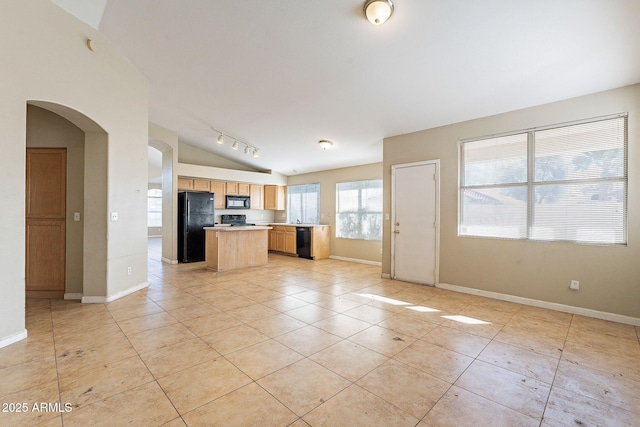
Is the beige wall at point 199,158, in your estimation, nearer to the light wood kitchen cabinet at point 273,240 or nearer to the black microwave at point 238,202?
the black microwave at point 238,202

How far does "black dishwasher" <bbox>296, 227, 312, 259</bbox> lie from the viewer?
24.7ft

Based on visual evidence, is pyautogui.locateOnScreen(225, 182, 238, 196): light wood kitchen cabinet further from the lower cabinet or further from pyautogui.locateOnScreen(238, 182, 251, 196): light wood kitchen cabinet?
the lower cabinet

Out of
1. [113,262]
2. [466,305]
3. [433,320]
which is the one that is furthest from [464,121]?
[113,262]

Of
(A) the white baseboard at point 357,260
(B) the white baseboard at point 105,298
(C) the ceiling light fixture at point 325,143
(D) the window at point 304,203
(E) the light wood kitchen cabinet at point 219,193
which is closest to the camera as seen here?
(B) the white baseboard at point 105,298

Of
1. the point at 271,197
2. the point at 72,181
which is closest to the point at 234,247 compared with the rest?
the point at 72,181

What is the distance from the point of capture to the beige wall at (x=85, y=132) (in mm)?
2490

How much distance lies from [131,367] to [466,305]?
12.7 ft

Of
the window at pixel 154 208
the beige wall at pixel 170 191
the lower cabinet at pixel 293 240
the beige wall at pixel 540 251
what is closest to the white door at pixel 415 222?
the beige wall at pixel 540 251

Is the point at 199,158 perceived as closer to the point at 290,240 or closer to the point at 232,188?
the point at 232,188

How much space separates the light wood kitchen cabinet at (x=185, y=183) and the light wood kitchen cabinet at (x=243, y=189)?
1392 millimetres

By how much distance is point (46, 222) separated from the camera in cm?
379

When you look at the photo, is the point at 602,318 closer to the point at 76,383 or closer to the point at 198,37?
the point at 76,383

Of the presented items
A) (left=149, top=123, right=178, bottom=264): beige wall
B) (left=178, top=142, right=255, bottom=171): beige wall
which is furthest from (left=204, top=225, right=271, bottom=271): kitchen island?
(left=178, top=142, right=255, bottom=171): beige wall

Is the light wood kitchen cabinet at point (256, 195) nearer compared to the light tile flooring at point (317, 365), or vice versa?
the light tile flooring at point (317, 365)
